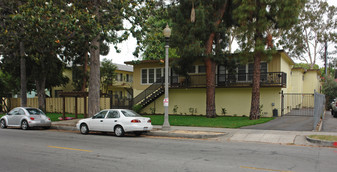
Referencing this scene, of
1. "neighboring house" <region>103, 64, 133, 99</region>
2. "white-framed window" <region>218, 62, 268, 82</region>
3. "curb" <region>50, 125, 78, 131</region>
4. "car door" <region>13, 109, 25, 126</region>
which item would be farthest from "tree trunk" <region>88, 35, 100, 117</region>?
"neighboring house" <region>103, 64, 133, 99</region>

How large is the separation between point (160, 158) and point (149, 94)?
18.0m

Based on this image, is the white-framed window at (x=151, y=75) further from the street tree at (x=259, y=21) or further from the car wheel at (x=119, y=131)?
the car wheel at (x=119, y=131)

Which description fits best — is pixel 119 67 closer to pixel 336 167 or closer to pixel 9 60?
pixel 9 60

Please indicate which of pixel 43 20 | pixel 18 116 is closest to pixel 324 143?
pixel 43 20

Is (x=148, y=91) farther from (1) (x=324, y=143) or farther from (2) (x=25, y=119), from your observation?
(1) (x=324, y=143)

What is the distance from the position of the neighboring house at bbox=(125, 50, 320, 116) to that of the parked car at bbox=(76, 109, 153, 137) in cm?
1063

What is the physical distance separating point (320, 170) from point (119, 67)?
38185 millimetres

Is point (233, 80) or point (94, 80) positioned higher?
point (233, 80)

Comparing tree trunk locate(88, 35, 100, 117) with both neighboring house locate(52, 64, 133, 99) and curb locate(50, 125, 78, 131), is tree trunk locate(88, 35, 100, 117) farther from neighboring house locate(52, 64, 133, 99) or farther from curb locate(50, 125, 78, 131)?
neighboring house locate(52, 64, 133, 99)

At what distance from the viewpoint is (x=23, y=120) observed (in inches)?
686

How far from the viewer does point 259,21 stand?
18.2 m

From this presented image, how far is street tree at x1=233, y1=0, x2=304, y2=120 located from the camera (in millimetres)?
17828

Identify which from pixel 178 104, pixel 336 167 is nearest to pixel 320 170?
pixel 336 167

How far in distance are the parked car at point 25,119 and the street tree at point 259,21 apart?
1411 cm
